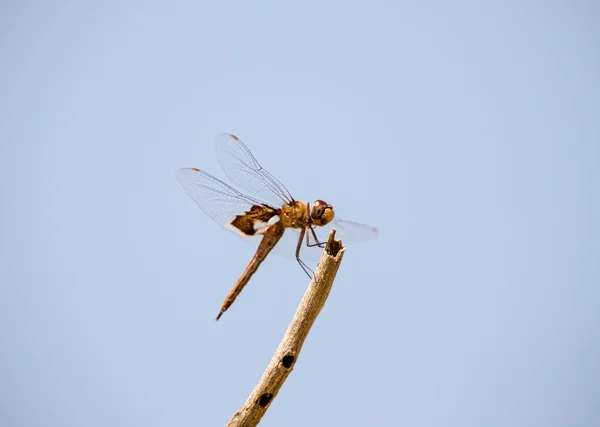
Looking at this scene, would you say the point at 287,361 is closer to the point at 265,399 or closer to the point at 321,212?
the point at 265,399

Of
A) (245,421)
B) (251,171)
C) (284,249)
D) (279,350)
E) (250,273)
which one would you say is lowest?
(245,421)

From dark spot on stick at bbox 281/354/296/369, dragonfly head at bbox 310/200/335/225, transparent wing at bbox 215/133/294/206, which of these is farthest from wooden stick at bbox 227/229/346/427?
transparent wing at bbox 215/133/294/206

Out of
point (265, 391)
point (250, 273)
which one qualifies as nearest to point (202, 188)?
point (250, 273)

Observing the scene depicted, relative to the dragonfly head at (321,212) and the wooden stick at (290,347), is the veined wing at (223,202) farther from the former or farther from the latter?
the wooden stick at (290,347)

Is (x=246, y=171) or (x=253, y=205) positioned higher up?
(x=246, y=171)

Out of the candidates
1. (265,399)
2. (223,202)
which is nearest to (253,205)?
(223,202)

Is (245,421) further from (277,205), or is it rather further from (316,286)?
(277,205)
